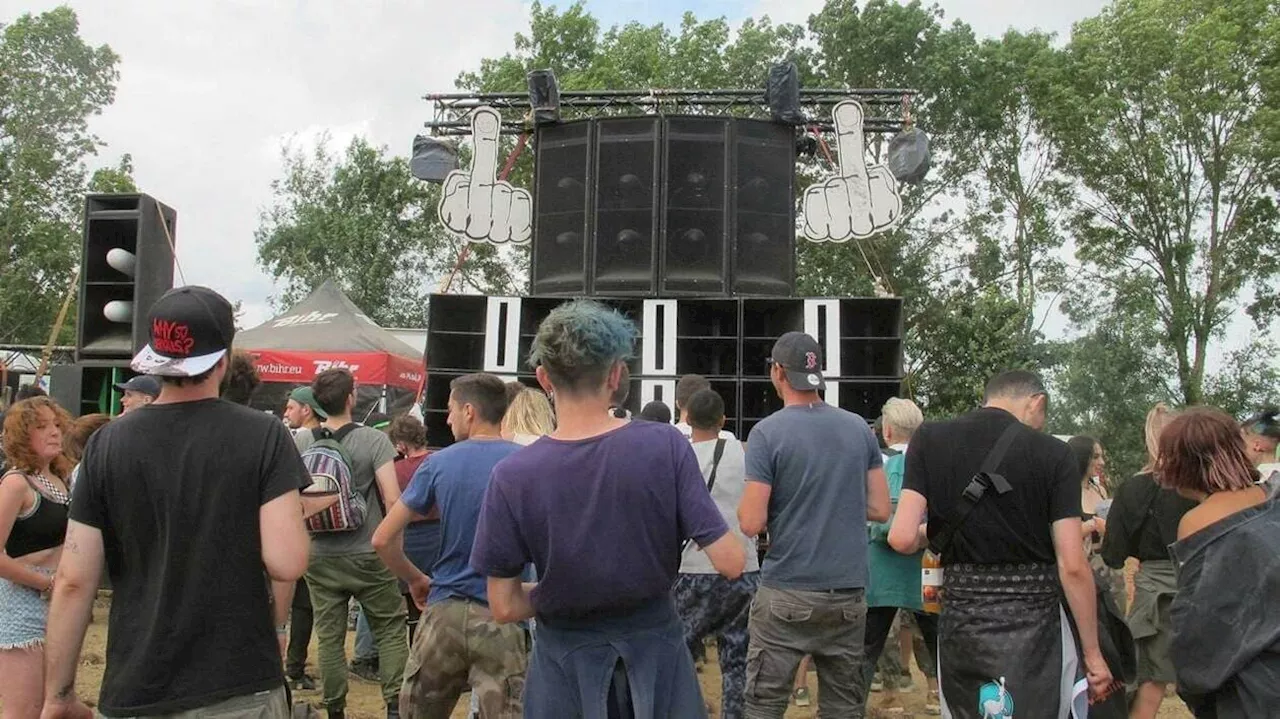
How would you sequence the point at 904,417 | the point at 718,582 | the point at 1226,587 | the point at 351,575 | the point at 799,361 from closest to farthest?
the point at 1226,587 → the point at 799,361 → the point at 718,582 → the point at 351,575 → the point at 904,417

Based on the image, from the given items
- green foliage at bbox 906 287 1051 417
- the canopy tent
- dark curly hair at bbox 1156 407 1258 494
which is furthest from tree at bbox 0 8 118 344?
dark curly hair at bbox 1156 407 1258 494

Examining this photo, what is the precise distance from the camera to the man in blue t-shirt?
11.4 ft

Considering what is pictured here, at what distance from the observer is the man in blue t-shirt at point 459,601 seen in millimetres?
3461

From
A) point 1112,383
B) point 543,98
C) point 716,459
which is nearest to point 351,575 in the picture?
point 716,459

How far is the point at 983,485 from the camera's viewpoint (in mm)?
3324

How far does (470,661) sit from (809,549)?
4.09 feet

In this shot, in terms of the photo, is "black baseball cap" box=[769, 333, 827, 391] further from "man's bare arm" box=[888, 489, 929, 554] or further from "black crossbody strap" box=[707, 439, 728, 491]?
"black crossbody strap" box=[707, 439, 728, 491]

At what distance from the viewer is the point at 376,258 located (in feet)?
90.9

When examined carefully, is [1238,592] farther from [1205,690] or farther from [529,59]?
[529,59]

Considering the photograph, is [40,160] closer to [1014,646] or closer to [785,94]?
[785,94]

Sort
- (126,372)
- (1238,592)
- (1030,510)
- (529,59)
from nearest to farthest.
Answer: (1238,592) < (1030,510) < (126,372) < (529,59)

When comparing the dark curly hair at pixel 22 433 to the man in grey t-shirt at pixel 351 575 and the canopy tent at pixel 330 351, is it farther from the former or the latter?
the canopy tent at pixel 330 351

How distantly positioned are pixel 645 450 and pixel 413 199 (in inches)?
1056

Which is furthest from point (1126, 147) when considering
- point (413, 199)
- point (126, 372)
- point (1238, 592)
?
point (1238, 592)
